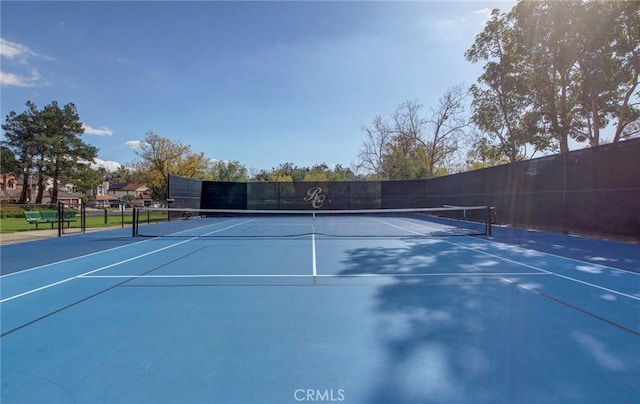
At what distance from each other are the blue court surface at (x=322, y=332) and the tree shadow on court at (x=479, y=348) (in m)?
0.02

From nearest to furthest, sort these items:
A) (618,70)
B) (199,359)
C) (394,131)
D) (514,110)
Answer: (199,359) → (618,70) → (514,110) → (394,131)

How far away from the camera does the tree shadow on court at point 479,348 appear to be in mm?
2408

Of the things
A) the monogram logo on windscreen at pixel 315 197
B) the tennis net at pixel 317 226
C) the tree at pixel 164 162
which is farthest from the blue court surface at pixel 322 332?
the tree at pixel 164 162

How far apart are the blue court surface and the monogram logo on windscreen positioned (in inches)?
695

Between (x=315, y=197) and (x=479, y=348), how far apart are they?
71.4 ft

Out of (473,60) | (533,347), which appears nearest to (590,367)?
(533,347)

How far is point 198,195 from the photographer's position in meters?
22.0

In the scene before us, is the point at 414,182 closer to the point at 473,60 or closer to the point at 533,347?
the point at 473,60

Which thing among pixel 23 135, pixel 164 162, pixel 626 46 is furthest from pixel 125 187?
pixel 626 46

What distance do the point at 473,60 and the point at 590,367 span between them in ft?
68.9

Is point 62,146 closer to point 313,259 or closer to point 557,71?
point 313,259

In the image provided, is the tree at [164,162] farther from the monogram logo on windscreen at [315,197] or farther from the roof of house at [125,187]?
the roof of house at [125,187]

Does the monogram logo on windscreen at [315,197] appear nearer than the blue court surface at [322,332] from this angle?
No

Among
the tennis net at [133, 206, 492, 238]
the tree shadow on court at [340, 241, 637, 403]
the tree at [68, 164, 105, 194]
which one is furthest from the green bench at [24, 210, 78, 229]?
the tree at [68, 164, 105, 194]
